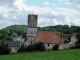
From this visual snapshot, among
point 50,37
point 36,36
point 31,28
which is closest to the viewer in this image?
point 36,36

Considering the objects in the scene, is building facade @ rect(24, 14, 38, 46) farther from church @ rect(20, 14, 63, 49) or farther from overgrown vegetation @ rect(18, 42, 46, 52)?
overgrown vegetation @ rect(18, 42, 46, 52)

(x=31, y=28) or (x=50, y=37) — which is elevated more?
(x=31, y=28)

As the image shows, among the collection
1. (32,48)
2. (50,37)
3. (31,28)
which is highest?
(31,28)

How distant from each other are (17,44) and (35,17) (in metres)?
11.1

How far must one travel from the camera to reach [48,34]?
89812 mm

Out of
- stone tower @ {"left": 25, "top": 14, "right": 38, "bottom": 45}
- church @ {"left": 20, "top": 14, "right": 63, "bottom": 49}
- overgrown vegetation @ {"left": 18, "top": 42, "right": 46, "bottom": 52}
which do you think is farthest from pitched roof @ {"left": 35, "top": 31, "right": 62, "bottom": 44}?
overgrown vegetation @ {"left": 18, "top": 42, "right": 46, "bottom": 52}

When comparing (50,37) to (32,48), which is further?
(50,37)

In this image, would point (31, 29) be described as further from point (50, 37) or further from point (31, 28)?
point (50, 37)

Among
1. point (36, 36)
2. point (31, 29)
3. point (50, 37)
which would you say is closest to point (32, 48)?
point (36, 36)

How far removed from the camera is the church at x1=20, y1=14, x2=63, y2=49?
87.8 metres

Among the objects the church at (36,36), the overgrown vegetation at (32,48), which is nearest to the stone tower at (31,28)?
the church at (36,36)

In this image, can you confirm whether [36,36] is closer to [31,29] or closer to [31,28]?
[31,29]

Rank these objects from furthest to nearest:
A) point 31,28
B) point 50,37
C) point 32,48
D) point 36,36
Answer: point 50,37 < point 31,28 < point 36,36 < point 32,48

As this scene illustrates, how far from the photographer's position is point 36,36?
291 feet
